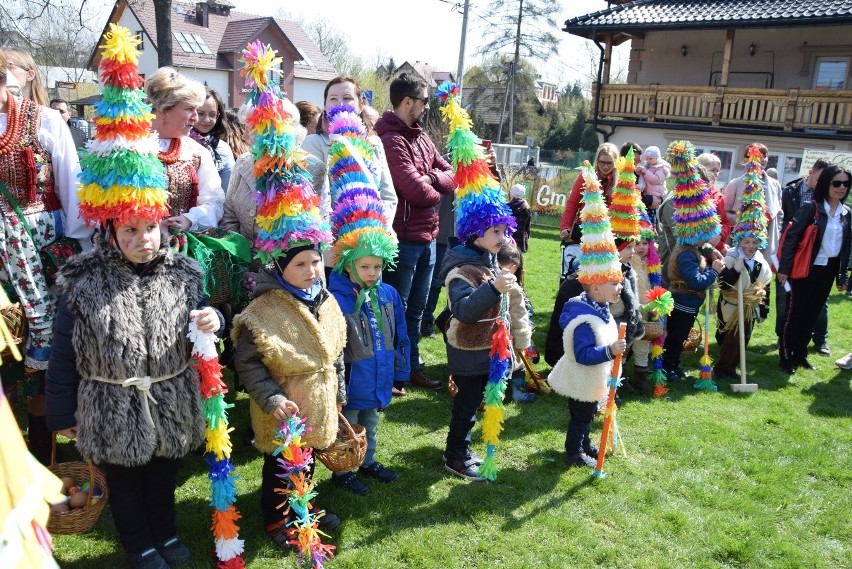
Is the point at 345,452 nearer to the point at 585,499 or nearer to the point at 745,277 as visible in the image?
the point at 585,499

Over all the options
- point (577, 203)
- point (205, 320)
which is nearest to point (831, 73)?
point (577, 203)

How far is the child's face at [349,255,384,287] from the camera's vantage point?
136 inches

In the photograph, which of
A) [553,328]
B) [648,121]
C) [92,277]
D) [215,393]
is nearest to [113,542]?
[215,393]

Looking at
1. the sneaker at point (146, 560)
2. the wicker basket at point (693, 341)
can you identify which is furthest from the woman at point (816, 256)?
the sneaker at point (146, 560)

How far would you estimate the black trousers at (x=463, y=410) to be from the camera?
4.05m

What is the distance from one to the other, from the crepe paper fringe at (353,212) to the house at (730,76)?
16798 mm

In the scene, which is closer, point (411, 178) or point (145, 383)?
point (145, 383)

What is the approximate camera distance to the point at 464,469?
164 inches

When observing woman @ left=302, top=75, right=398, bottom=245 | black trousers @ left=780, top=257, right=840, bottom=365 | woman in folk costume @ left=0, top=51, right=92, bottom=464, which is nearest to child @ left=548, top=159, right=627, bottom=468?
woman @ left=302, top=75, right=398, bottom=245

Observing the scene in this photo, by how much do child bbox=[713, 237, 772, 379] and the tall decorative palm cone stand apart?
343 cm

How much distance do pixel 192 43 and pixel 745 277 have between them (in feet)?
121

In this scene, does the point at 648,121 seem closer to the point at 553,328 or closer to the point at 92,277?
the point at 553,328

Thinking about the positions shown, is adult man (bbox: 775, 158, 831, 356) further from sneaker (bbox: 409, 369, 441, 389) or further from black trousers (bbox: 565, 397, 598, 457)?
sneaker (bbox: 409, 369, 441, 389)

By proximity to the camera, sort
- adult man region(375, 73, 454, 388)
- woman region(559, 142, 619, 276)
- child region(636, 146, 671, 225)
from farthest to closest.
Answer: child region(636, 146, 671, 225)
woman region(559, 142, 619, 276)
adult man region(375, 73, 454, 388)
